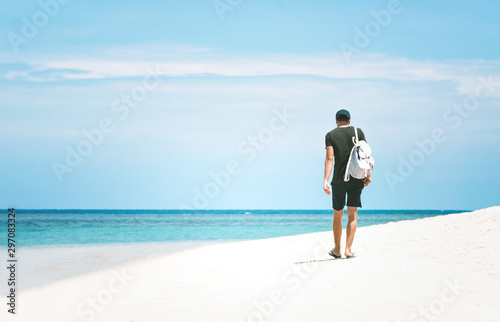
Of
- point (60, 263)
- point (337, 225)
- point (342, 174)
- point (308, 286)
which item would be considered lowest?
point (308, 286)

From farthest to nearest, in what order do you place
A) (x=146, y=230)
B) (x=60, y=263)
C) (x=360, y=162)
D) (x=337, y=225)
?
(x=146, y=230) → (x=60, y=263) → (x=337, y=225) → (x=360, y=162)

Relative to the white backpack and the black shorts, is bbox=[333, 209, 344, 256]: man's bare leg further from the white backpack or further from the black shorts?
the white backpack

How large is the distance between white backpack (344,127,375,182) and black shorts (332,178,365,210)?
0.10m

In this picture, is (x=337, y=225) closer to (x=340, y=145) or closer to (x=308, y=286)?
(x=340, y=145)

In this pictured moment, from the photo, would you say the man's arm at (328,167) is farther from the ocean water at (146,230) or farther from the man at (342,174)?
the ocean water at (146,230)

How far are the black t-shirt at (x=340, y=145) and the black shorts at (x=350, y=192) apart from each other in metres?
0.10

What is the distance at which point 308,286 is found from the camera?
6.29 metres

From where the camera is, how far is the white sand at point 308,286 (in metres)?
5.29

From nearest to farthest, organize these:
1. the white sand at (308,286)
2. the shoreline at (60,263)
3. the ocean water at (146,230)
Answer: the white sand at (308,286) < the shoreline at (60,263) < the ocean water at (146,230)

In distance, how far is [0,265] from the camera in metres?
12.5

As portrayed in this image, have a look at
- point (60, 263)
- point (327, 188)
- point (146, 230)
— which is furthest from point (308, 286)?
point (146, 230)

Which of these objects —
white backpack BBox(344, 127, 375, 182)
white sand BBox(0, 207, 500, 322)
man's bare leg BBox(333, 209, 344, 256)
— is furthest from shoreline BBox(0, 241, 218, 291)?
white backpack BBox(344, 127, 375, 182)

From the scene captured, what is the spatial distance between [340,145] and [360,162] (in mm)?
397

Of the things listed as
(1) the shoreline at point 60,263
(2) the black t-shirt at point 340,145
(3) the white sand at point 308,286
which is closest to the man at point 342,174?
(2) the black t-shirt at point 340,145
